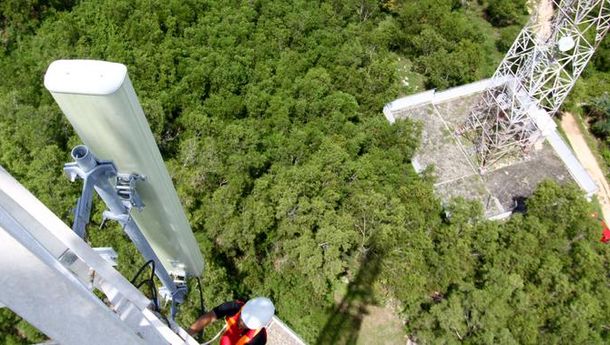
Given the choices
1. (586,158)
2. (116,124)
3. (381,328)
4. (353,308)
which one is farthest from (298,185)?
(586,158)

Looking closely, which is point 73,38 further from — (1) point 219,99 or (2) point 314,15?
(2) point 314,15

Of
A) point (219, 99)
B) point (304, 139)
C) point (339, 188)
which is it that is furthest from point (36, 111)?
point (339, 188)

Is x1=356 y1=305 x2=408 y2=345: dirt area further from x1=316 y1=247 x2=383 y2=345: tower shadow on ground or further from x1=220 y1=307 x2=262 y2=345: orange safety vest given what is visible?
x1=220 y1=307 x2=262 y2=345: orange safety vest

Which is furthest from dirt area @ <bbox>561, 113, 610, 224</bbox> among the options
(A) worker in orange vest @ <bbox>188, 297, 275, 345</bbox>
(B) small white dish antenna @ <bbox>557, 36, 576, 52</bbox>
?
(A) worker in orange vest @ <bbox>188, 297, 275, 345</bbox>

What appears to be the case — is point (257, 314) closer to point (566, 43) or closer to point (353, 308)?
point (353, 308)

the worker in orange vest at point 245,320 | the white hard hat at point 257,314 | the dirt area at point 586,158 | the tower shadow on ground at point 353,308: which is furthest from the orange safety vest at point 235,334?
the dirt area at point 586,158

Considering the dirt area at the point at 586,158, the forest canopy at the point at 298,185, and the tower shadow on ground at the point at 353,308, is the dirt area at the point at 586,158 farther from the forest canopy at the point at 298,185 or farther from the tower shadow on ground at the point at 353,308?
the tower shadow on ground at the point at 353,308
